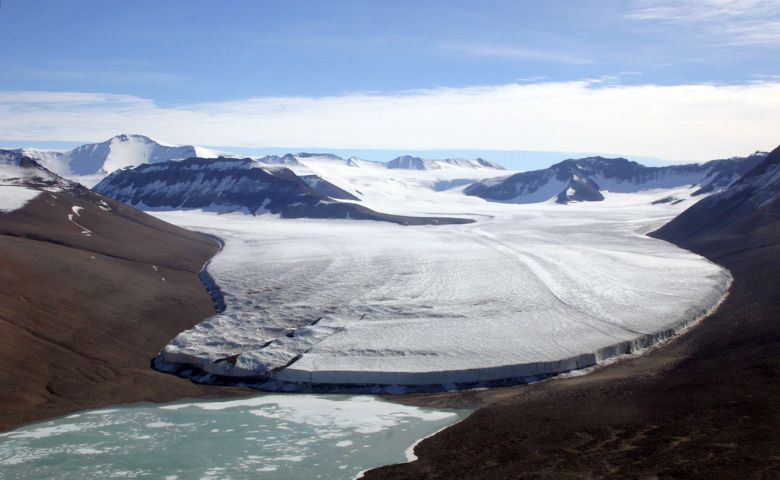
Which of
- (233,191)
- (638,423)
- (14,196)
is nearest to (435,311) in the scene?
(638,423)

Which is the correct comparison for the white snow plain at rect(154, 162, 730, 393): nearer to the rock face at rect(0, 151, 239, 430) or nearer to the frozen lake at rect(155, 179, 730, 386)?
the frozen lake at rect(155, 179, 730, 386)

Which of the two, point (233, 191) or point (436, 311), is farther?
point (233, 191)

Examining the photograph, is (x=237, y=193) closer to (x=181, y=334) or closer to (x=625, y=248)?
(x=625, y=248)

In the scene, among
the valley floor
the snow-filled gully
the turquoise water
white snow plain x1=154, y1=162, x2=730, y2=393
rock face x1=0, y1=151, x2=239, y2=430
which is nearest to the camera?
the valley floor

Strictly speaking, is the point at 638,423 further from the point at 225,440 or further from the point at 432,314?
the point at 432,314

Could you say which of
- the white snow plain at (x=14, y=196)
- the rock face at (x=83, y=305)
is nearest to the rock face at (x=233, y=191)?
the rock face at (x=83, y=305)

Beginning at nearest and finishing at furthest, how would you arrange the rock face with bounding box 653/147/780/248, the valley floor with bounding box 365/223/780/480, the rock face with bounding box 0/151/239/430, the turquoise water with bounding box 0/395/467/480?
the valley floor with bounding box 365/223/780/480 < the turquoise water with bounding box 0/395/467/480 < the rock face with bounding box 0/151/239/430 < the rock face with bounding box 653/147/780/248

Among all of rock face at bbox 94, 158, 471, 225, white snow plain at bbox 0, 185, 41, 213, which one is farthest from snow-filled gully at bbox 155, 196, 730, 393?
rock face at bbox 94, 158, 471, 225
